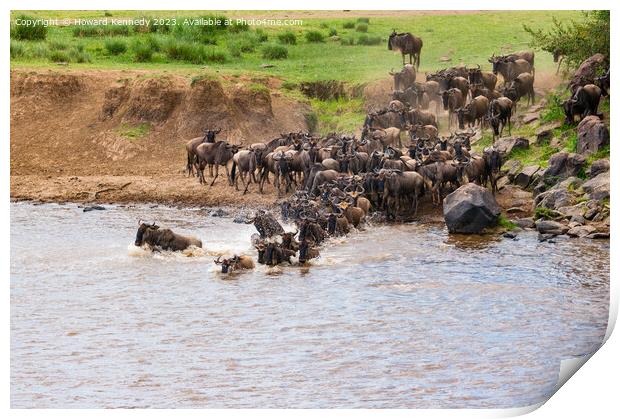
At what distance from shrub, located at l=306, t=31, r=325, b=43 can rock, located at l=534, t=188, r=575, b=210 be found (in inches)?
274

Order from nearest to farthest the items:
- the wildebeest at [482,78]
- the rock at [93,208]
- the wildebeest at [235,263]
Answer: the wildebeest at [235,263], the rock at [93,208], the wildebeest at [482,78]

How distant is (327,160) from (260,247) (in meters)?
6.05

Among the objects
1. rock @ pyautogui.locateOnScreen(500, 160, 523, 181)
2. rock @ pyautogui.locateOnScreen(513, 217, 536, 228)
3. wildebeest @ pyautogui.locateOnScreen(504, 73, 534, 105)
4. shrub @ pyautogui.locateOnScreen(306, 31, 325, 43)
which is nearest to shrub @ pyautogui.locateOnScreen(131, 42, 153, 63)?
shrub @ pyautogui.locateOnScreen(306, 31, 325, 43)

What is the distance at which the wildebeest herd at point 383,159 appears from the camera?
75.7 feet

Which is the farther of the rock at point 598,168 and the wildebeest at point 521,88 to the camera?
the wildebeest at point 521,88

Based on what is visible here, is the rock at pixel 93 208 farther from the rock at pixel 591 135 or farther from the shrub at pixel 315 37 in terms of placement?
the rock at pixel 591 135

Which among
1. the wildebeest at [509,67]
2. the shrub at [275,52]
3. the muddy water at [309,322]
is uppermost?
the shrub at [275,52]

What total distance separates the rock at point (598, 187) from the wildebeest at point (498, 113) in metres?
5.51

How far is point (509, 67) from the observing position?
3281 centimetres

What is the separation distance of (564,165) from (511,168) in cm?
210

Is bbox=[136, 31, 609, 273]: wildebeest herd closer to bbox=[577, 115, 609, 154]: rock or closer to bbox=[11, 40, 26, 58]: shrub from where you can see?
bbox=[577, 115, 609, 154]: rock

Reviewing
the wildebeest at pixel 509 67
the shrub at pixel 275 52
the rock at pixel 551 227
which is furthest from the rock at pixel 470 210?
the wildebeest at pixel 509 67

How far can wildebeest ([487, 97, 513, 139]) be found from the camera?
1169 inches
